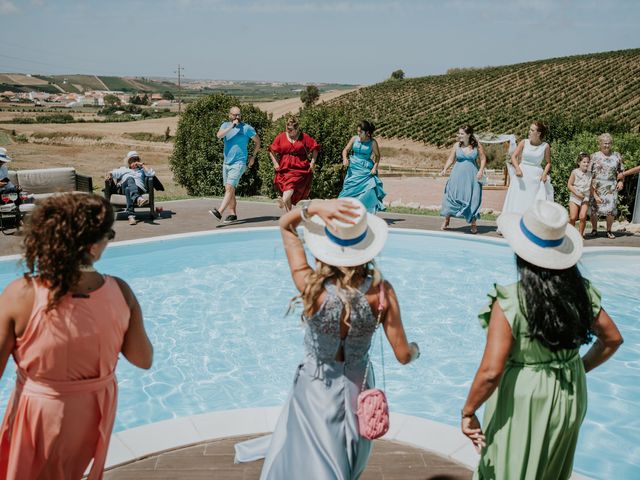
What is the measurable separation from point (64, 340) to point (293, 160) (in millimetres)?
8431

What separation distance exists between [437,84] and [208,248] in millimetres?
85596

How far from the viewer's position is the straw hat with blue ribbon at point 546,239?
8.12 ft

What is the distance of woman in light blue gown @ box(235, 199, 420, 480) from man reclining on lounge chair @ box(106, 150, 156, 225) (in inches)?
332

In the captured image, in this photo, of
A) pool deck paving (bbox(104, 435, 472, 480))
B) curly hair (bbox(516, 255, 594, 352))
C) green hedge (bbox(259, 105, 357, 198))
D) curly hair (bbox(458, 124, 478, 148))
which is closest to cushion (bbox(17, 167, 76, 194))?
green hedge (bbox(259, 105, 357, 198))

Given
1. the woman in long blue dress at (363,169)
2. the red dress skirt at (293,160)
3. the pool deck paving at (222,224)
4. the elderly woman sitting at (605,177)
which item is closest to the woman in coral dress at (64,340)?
the pool deck paving at (222,224)

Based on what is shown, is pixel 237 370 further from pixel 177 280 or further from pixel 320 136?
pixel 320 136

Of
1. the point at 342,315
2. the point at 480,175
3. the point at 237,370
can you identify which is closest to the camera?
the point at 342,315

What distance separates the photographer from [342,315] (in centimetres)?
250

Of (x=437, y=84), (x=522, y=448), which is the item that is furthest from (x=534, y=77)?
(x=522, y=448)

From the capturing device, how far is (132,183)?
10703mm

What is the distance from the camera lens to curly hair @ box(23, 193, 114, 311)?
84.6 inches

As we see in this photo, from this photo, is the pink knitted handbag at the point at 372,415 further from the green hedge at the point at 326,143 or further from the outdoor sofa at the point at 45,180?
the green hedge at the point at 326,143

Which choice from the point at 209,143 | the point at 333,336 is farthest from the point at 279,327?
the point at 209,143

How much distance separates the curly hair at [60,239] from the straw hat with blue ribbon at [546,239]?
1.63 m
